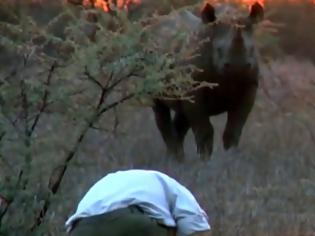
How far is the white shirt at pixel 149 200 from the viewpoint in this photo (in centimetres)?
578

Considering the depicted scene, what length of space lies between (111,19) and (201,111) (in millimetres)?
5306

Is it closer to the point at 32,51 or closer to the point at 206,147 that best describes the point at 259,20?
the point at 206,147

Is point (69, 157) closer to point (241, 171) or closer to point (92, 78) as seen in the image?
point (92, 78)

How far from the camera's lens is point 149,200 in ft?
19.0

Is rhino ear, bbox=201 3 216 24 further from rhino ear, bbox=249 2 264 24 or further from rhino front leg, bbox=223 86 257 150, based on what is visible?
rhino front leg, bbox=223 86 257 150

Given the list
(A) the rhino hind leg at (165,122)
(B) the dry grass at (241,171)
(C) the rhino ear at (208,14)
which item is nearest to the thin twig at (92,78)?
(B) the dry grass at (241,171)

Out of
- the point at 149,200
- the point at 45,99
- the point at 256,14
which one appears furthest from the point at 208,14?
the point at 149,200

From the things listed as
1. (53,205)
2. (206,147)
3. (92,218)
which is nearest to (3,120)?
(53,205)

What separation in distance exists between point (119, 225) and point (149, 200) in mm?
203

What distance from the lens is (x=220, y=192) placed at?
1038 centimetres

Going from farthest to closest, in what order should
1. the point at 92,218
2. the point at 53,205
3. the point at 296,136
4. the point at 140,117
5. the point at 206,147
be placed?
the point at 140,117
the point at 296,136
the point at 206,147
the point at 53,205
the point at 92,218

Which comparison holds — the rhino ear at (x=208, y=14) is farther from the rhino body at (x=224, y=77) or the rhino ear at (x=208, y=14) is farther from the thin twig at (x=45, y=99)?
the thin twig at (x=45, y=99)

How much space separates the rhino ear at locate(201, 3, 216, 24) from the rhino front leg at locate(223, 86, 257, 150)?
106 centimetres

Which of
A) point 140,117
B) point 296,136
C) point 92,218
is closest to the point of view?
point 92,218
